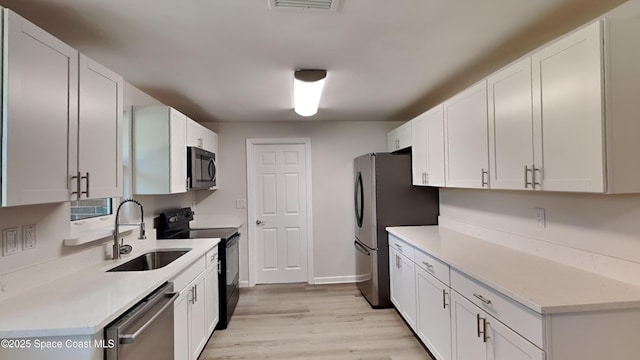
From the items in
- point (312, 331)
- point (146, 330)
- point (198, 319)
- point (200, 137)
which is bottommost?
point (312, 331)

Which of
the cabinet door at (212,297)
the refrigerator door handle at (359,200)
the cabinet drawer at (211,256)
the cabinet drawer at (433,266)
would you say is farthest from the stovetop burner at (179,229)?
the cabinet drawer at (433,266)

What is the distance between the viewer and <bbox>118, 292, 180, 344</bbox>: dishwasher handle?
1.22 meters

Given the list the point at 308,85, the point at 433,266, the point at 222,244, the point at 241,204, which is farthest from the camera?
the point at 241,204

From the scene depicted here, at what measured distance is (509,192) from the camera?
2.16 metres

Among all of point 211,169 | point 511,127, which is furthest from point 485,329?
point 211,169

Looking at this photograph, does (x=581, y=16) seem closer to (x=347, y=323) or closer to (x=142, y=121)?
(x=347, y=323)

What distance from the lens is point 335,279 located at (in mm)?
4102

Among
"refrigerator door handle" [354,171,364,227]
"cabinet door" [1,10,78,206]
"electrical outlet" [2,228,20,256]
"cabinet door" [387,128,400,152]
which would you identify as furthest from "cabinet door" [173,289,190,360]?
"cabinet door" [387,128,400,152]

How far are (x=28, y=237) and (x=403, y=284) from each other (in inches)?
109

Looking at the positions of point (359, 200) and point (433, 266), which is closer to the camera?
point (433, 266)

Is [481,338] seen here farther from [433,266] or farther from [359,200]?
[359,200]

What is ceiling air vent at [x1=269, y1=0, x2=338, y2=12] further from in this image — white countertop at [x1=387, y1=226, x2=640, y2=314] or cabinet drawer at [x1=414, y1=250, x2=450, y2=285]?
cabinet drawer at [x1=414, y1=250, x2=450, y2=285]

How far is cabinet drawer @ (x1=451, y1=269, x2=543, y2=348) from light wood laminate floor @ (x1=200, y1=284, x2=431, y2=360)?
0.97 metres

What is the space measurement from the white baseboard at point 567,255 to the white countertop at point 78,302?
2.36 meters
